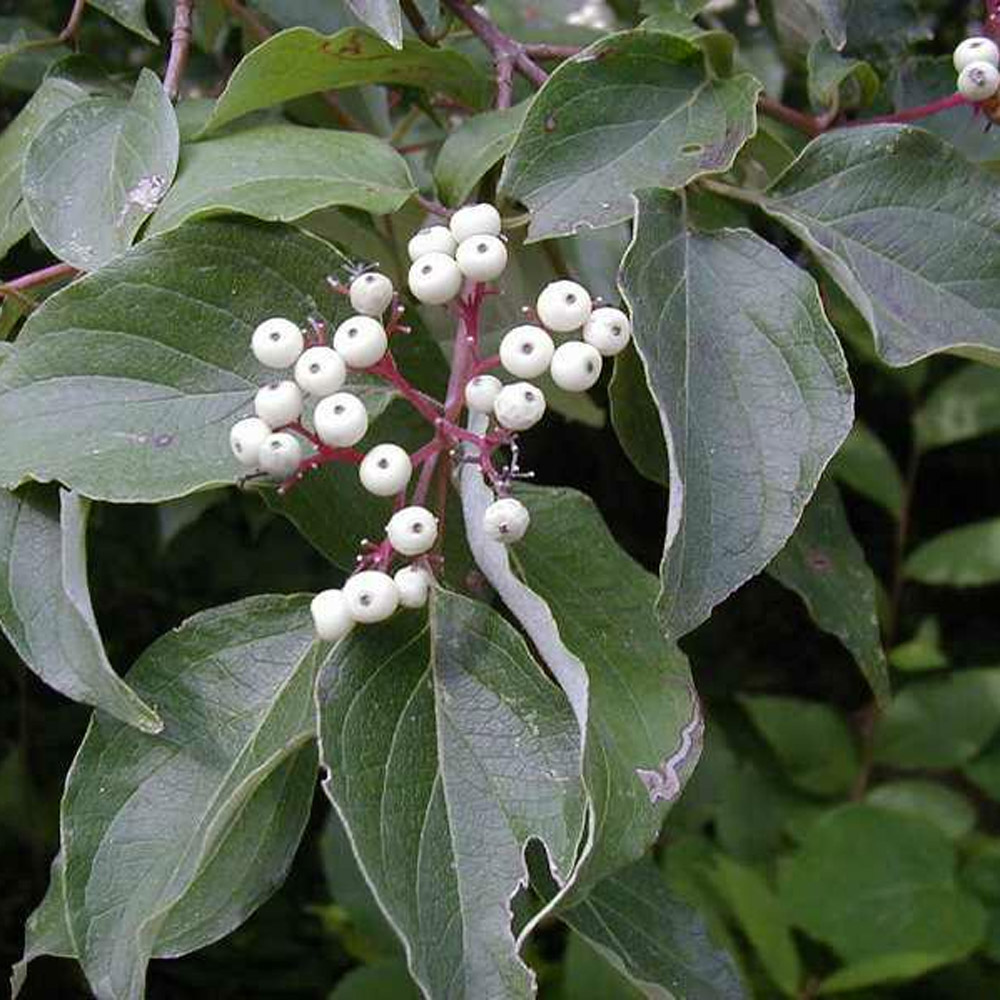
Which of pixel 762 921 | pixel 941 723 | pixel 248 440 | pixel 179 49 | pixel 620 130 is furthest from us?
pixel 941 723

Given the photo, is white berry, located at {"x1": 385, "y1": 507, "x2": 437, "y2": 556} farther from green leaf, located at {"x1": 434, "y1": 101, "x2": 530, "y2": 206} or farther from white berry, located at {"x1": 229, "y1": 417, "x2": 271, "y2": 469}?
green leaf, located at {"x1": 434, "y1": 101, "x2": 530, "y2": 206}

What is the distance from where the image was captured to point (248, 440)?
50cm

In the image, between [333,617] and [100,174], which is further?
[100,174]

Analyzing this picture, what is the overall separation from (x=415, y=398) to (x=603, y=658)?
0.11 metres

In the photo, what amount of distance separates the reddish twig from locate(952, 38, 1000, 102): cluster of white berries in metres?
0.33

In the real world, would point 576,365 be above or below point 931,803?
above

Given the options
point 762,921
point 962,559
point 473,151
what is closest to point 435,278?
point 473,151

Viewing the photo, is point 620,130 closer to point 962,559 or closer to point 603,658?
point 603,658

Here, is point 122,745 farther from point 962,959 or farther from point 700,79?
point 962,959

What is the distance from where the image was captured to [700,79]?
637 mm

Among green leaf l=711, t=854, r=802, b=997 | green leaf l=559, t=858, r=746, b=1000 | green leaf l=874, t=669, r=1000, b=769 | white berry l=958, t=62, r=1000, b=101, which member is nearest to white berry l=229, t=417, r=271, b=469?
green leaf l=559, t=858, r=746, b=1000

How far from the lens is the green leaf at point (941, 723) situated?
1451mm

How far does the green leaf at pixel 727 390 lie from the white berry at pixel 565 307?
0.8 inches

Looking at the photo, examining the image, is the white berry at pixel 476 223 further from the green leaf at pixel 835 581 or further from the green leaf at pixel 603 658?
the green leaf at pixel 835 581
